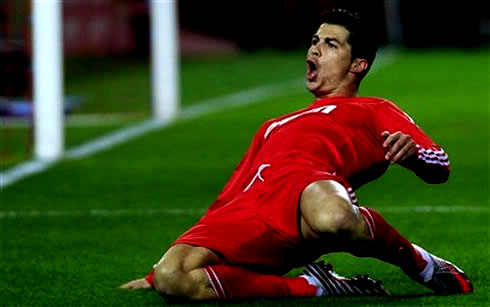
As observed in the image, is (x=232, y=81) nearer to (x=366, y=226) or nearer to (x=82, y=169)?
(x=82, y=169)

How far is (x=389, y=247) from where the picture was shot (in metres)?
5.83

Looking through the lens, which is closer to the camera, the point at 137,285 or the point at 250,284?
the point at 250,284

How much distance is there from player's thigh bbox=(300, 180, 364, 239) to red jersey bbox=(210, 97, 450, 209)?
8.2 inches

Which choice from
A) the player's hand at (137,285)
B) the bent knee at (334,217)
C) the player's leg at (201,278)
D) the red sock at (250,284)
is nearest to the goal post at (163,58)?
the player's hand at (137,285)

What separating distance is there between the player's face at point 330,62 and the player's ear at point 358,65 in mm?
21

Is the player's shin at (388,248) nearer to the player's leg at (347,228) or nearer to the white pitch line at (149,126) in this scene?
the player's leg at (347,228)

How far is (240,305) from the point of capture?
19.3ft

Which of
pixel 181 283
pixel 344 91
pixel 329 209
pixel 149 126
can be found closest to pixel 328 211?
pixel 329 209

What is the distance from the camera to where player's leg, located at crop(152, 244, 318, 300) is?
5832 mm

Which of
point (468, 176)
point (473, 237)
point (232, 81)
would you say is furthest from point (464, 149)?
point (232, 81)

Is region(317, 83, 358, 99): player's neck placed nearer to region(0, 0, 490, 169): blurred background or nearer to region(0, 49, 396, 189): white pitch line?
region(0, 0, 490, 169): blurred background

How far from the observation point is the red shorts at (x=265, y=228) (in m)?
5.81

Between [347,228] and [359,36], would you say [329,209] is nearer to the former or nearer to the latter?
[347,228]

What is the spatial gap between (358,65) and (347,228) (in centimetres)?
94
